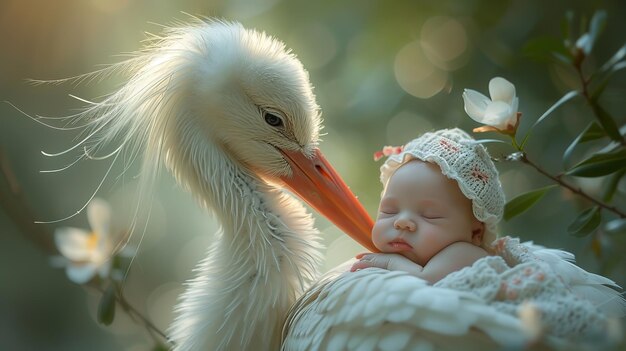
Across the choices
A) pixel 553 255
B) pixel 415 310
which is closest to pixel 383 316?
pixel 415 310

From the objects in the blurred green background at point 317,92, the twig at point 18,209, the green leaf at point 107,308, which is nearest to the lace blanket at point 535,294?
the green leaf at point 107,308

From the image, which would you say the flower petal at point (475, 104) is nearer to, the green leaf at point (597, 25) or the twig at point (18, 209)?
the green leaf at point (597, 25)

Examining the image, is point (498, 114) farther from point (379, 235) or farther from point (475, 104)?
point (379, 235)

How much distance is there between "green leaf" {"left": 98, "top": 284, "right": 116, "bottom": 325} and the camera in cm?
161

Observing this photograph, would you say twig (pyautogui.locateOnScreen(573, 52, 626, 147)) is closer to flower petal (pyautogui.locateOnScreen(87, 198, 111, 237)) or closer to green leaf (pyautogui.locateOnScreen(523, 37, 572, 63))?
green leaf (pyautogui.locateOnScreen(523, 37, 572, 63))

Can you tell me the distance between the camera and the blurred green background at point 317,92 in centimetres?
257

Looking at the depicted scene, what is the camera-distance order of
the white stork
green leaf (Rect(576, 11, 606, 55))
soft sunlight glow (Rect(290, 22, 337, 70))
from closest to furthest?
1. green leaf (Rect(576, 11, 606, 55))
2. the white stork
3. soft sunlight glow (Rect(290, 22, 337, 70))

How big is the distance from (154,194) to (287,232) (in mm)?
293

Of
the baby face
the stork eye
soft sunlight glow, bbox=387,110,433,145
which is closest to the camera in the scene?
the baby face

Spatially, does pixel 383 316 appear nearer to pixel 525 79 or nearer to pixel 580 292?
pixel 580 292

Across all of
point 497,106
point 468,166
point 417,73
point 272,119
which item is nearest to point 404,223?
point 468,166

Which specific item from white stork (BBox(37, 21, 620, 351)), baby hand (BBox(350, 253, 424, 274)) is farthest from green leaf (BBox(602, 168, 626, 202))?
white stork (BBox(37, 21, 620, 351))

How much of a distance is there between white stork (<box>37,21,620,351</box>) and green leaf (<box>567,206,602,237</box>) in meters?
0.44

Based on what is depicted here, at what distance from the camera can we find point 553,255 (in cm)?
154
